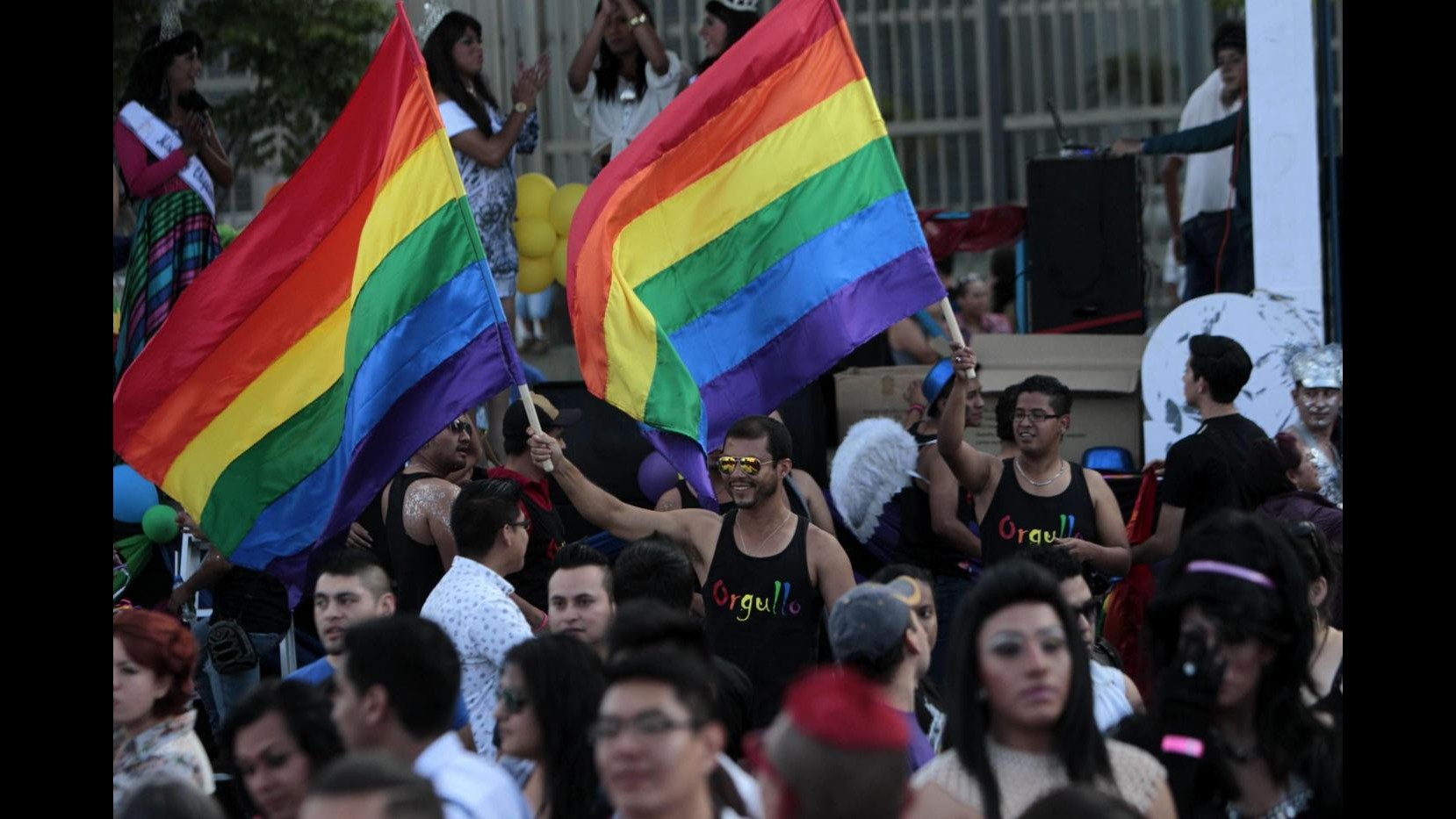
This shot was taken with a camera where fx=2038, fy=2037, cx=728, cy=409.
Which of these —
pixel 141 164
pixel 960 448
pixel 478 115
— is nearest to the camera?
pixel 960 448

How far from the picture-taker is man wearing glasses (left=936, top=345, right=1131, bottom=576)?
7.67 metres

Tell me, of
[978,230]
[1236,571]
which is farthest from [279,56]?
[1236,571]

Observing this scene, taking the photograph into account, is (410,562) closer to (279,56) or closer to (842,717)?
(842,717)

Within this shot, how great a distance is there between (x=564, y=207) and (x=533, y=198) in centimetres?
25

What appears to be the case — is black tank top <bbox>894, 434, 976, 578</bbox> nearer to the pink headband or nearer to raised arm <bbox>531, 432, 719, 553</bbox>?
raised arm <bbox>531, 432, 719, 553</bbox>

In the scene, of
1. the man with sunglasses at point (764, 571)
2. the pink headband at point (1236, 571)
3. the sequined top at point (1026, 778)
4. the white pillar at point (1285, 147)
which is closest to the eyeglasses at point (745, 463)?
the man with sunglasses at point (764, 571)

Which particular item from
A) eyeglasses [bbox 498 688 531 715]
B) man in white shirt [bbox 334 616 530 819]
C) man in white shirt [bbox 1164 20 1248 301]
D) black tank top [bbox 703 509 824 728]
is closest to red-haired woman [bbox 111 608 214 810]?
man in white shirt [bbox 334 616 530 819]

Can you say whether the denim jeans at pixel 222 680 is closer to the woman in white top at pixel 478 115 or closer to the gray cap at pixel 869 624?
the woman in white top at pixel 478 115

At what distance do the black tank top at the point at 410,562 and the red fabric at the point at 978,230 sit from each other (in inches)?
255

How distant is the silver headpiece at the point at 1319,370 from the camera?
843 cm

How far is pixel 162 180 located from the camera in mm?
10461

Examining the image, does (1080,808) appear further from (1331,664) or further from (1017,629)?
(1331,664)

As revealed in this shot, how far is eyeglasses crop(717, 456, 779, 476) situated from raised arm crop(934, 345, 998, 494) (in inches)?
38.6

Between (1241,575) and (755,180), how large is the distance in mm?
3757
